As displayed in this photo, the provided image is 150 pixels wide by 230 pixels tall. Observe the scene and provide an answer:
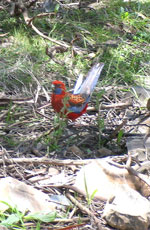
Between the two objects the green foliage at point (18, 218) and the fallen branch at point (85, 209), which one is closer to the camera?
the green foliage at point (18, 218)

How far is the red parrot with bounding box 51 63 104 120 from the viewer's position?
392 centimetres

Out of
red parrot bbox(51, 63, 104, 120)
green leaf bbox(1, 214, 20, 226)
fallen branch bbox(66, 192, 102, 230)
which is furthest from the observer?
red parrot bbox(51, 63, 104, 120)

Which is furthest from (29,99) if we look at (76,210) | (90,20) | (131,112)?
(90,20)

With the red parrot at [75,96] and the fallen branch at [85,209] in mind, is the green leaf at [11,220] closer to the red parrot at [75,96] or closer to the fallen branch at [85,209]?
the fallen branch at [85,209]

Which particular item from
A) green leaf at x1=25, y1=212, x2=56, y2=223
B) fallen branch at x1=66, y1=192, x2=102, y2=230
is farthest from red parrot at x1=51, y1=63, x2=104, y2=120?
green leaf at x1=25, y1=212, x2=56, y2=223

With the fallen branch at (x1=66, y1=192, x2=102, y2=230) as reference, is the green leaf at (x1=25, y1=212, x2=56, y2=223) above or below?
→ above

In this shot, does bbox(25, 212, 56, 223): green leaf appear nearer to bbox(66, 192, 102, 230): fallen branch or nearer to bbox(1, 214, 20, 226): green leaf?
bbox(1, 214, 20, 226): green leaf

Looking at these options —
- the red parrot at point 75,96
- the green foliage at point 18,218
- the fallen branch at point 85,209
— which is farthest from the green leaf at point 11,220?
the red parrot at point 75,96

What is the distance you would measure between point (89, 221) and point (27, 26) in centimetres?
322

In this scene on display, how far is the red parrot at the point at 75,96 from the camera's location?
392 centimetres

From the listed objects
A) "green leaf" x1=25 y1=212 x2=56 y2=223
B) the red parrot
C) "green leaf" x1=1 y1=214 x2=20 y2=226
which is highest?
"green leaf" x1=1 y1=214 x2=20 y2=226

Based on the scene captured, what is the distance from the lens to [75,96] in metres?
4.14

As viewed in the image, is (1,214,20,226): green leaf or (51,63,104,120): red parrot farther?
(51,63,104,120): red parrot

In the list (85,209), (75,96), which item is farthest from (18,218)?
(75,96)
